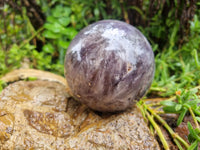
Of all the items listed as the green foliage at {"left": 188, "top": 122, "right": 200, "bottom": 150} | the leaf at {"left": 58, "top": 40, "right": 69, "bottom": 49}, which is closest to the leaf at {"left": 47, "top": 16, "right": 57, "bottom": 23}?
the leaf at {"left": 58, "top": 40, "right": 69, "bottom": 49}

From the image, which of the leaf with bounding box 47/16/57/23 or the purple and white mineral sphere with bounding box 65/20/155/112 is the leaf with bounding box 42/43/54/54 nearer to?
the leaf with bounding box 47/16/57/23

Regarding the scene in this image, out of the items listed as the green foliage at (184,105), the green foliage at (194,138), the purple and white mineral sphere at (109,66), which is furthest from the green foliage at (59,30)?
the green foliage at (194,138)

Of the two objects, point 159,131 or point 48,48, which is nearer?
point 159,131

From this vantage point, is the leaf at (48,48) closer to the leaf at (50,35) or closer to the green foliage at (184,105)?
the leaf at (50,35)

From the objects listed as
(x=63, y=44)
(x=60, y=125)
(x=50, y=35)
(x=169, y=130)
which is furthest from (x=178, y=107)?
(x=50, y=35)

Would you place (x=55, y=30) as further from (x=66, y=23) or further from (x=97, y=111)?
(x=97, y=111)

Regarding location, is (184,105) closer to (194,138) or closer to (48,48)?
(194,138)
